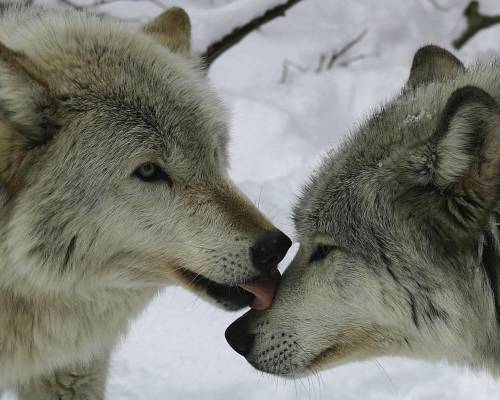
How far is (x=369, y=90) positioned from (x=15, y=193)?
5.84 meters

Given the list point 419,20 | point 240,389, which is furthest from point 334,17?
Result: point 240,389

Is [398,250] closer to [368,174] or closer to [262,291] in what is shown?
[368,174]

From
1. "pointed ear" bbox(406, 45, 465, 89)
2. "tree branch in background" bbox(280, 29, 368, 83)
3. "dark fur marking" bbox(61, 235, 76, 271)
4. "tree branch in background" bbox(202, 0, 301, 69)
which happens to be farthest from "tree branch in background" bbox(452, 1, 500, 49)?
"dark fur marking" bbox(61, 235, 76, 271)

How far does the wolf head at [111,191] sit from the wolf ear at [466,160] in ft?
2.21

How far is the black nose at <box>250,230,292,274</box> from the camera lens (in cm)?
294

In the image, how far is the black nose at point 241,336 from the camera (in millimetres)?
3102

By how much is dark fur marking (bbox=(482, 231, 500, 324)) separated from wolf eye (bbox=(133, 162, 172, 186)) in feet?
4.10

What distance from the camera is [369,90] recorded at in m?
8.21

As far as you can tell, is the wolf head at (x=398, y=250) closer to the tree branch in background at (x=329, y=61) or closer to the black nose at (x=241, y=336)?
the black nose at (x=241, y=336)

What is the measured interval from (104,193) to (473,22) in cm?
779

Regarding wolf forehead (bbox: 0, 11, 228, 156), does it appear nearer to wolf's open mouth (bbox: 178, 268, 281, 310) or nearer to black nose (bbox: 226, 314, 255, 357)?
wolf's open mouth (bbox: 178, 268, 281, 310)

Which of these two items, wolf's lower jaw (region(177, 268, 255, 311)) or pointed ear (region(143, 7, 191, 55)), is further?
pointed ear (region(143, 7, 191, 55))

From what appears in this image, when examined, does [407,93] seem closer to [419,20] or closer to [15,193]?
[15,193]

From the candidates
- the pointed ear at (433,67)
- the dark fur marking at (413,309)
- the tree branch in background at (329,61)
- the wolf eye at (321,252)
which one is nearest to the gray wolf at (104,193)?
the wolf eye at (321,252)
